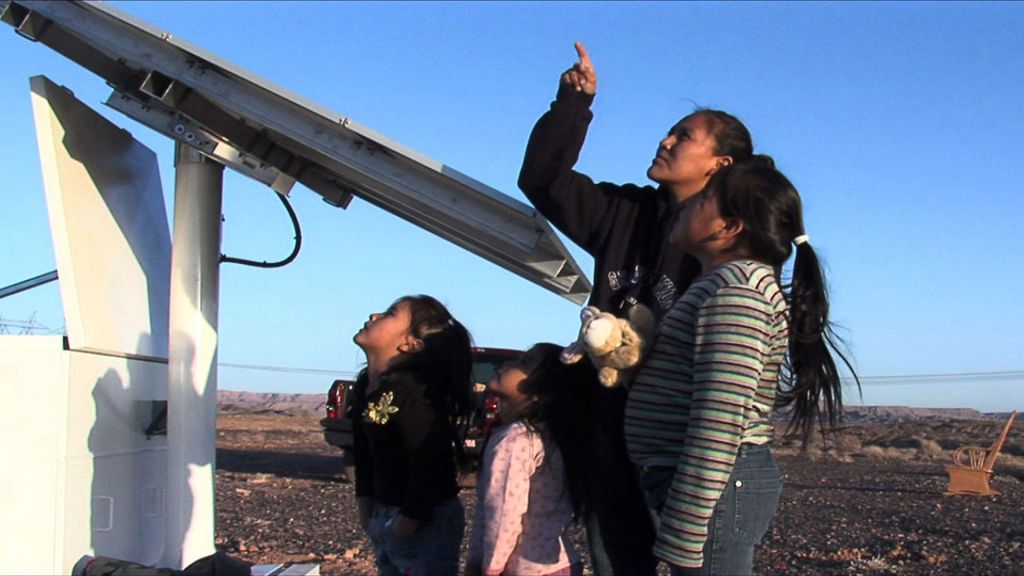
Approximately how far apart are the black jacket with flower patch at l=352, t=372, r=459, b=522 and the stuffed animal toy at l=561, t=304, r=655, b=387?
1.04 meters

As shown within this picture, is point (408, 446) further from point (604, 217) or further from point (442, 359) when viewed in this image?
point (604, 217)

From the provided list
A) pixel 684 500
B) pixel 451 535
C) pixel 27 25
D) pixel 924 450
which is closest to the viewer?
pixel 684 500

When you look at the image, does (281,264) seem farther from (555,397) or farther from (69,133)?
(555,397)

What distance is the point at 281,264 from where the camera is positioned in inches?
208

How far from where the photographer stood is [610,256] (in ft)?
10.0

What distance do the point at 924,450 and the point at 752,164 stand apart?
84.8 ft

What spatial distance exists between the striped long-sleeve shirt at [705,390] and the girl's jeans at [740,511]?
5cm

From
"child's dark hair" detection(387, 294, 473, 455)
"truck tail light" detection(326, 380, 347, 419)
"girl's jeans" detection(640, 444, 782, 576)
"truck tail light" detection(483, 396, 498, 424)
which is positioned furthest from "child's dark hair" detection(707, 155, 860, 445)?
"truck tail light" detection(326, 380, 347, 419)

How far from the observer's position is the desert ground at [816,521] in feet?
24.4

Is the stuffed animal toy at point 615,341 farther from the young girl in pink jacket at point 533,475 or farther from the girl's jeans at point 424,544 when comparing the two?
the girl's jeans at point 424,544

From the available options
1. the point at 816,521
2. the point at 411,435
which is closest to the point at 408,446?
the point at 411,435

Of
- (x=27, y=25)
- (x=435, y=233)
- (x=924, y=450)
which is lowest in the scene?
(x=924, y=450)

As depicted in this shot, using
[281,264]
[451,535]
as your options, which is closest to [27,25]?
[281,264]

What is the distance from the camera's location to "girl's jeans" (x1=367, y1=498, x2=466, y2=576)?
3547 mm
